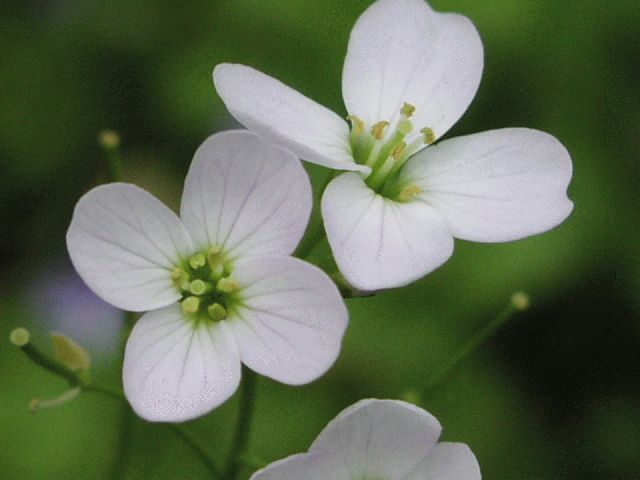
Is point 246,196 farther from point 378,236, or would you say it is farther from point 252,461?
point 252,461

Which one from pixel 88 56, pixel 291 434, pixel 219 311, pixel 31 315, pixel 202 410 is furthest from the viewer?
pixel 88 56

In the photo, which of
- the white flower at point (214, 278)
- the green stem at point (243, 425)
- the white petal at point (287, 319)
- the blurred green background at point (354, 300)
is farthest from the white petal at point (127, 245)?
the blurred green background at point (354, 300)

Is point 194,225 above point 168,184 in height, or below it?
above

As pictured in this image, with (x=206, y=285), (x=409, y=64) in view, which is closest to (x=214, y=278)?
(x=206, y=285)

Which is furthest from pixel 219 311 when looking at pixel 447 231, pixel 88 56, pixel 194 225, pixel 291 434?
pixel 88 56

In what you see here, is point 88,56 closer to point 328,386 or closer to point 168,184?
point 168,184
